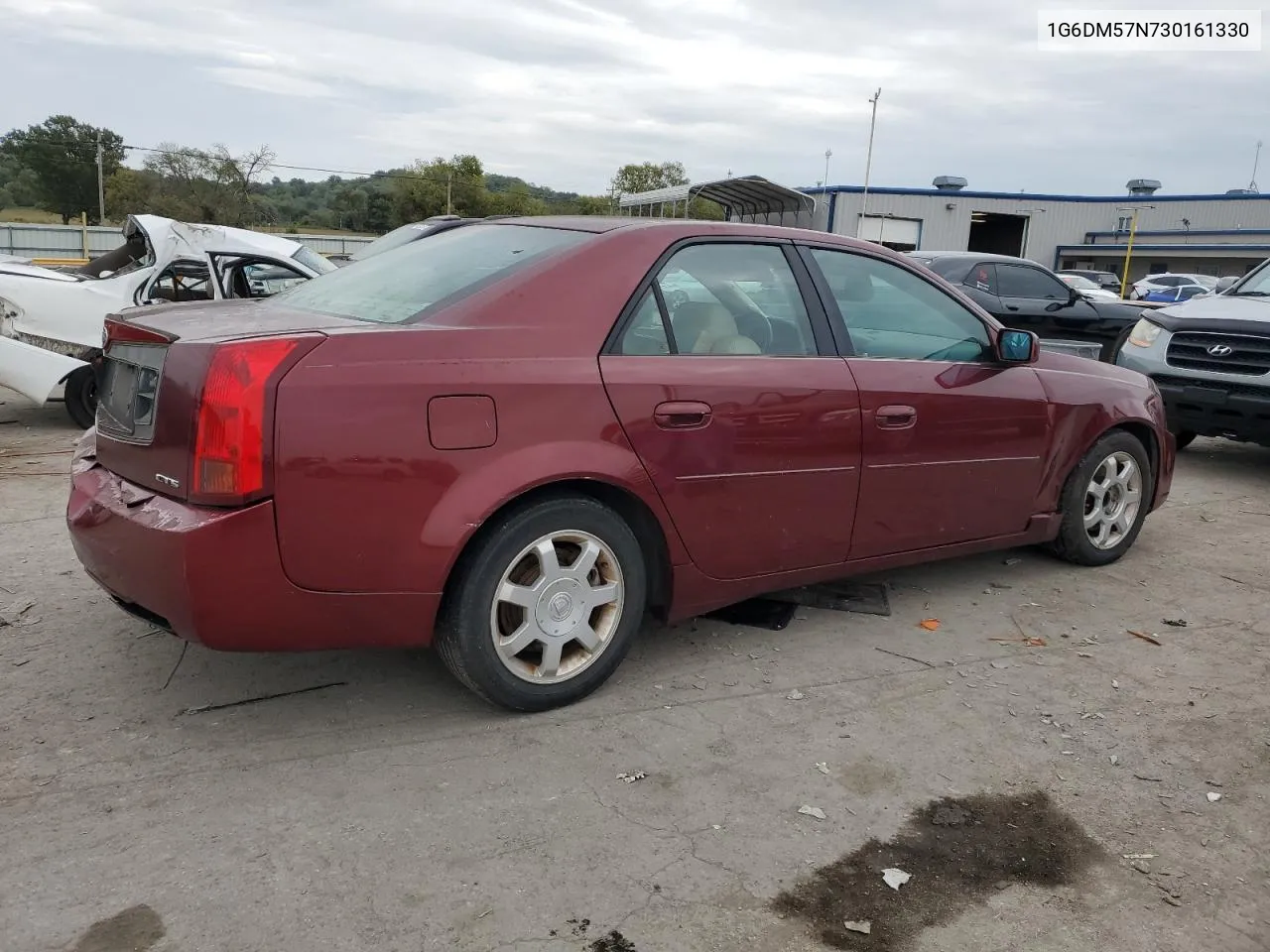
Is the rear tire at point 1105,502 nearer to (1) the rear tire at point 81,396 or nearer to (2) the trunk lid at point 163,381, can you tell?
(2) the trunk lid at point 163,381

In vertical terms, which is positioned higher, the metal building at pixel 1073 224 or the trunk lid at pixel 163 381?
the metal building at pixel 1073 224

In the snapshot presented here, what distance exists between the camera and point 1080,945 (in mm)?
2283

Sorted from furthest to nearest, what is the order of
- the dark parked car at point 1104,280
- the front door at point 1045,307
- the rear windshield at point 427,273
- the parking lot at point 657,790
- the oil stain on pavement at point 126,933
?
the dark parked car at point 1104,280, the front door at point 1045,307, the rear windshield at point 427,273, the parking lot at point 657,790, the oil stain on pavement at point 126,933

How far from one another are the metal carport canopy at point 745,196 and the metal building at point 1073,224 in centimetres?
904

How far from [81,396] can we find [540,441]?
6.32 meters

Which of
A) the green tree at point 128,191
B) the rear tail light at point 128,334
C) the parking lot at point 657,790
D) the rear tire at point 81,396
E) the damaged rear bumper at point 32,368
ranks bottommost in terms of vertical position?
the parking lot at point 657,790

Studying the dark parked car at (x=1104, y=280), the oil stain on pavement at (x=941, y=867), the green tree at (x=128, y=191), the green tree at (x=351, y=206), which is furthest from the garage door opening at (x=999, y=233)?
the oil stain on pavement at (x=941, y=867)

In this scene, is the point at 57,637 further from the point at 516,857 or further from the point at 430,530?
the point at 516,857

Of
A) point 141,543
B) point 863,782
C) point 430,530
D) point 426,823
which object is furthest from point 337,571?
point 863,782

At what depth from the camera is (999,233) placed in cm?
5359

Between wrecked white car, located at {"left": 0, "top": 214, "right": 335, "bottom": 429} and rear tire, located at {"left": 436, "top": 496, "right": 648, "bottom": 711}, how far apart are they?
194 inches

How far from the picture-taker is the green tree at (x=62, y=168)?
62.1 meters

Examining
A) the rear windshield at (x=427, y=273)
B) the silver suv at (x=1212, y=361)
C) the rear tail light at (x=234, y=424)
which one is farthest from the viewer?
the silver suv at (x=1212, y=361)

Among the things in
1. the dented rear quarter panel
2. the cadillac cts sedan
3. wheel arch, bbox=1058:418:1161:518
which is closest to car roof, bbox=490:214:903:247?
the cadillac cts sedan
